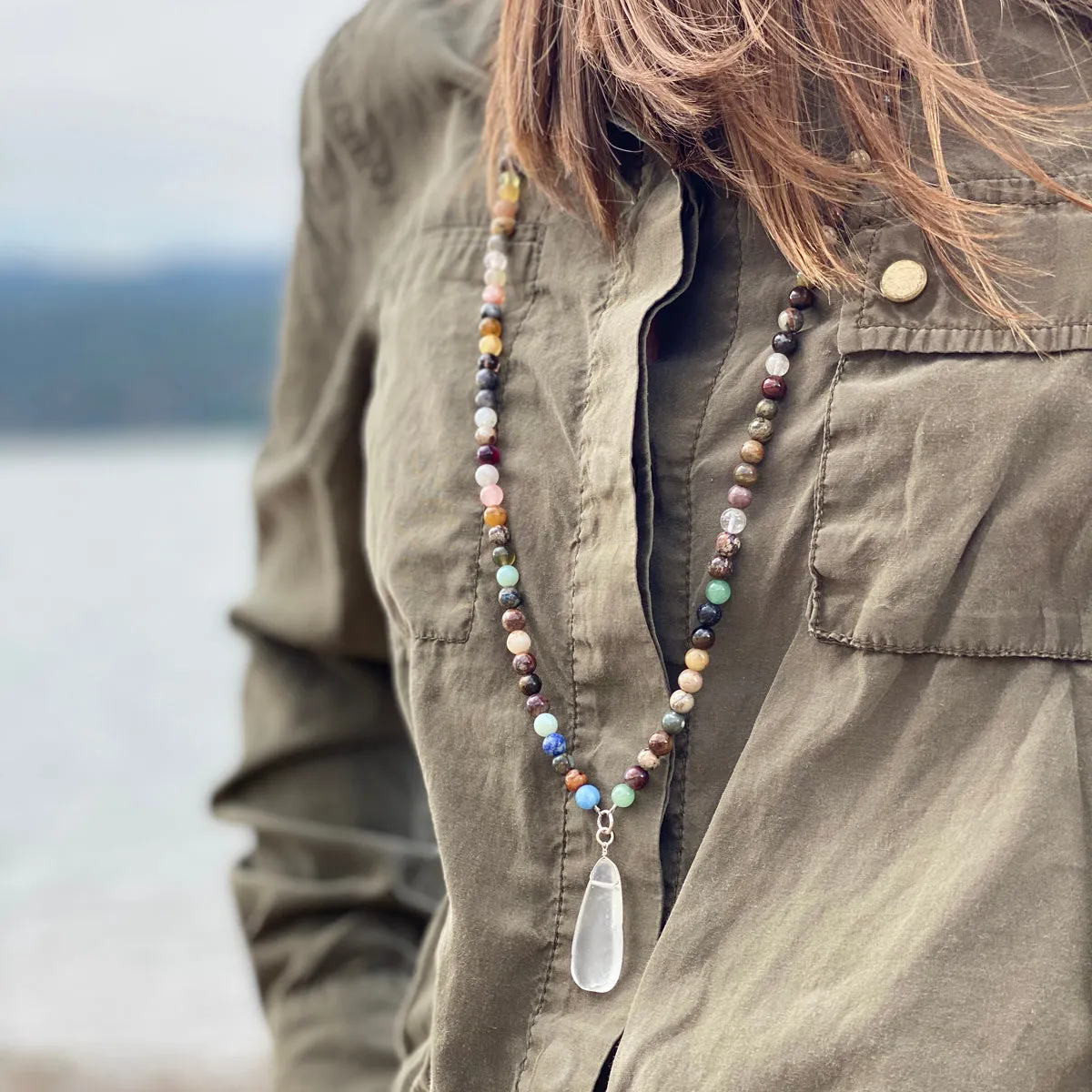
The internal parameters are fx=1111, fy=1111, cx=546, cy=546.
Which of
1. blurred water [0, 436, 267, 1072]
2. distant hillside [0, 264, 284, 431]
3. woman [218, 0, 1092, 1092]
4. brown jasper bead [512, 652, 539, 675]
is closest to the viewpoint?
woman [218, 0, 1092, 1092]

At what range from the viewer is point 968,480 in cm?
47

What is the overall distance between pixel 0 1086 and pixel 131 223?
118 cm

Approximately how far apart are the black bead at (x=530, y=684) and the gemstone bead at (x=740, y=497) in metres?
0.13

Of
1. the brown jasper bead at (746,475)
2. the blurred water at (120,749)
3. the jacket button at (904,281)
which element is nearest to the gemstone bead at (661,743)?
the brown jasper bead at (746,475)

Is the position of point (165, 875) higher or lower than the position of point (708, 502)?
lower

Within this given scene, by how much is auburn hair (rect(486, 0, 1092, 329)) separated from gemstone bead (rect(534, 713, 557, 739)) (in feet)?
0.82

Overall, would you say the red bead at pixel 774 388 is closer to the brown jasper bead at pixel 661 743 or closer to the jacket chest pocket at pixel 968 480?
the jacket chest pocket at pixel 968 480

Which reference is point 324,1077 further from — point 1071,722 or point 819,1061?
point 1071,722

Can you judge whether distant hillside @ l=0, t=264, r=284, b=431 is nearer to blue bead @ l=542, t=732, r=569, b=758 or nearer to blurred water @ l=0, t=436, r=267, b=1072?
blurred water @ l=0, t=436, r=267, b=1072

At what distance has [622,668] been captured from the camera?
0.54 meters

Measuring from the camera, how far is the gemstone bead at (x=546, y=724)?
0.56 metres

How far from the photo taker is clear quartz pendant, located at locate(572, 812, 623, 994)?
21.4 inches

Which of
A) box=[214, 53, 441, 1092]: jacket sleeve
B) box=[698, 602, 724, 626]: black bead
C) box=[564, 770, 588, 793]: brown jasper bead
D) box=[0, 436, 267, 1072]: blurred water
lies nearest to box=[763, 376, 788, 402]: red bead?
box=[698, 602, 724, 626]: black bead

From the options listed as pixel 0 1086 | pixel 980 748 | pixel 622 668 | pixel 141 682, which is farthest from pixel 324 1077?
pixel 141 682
